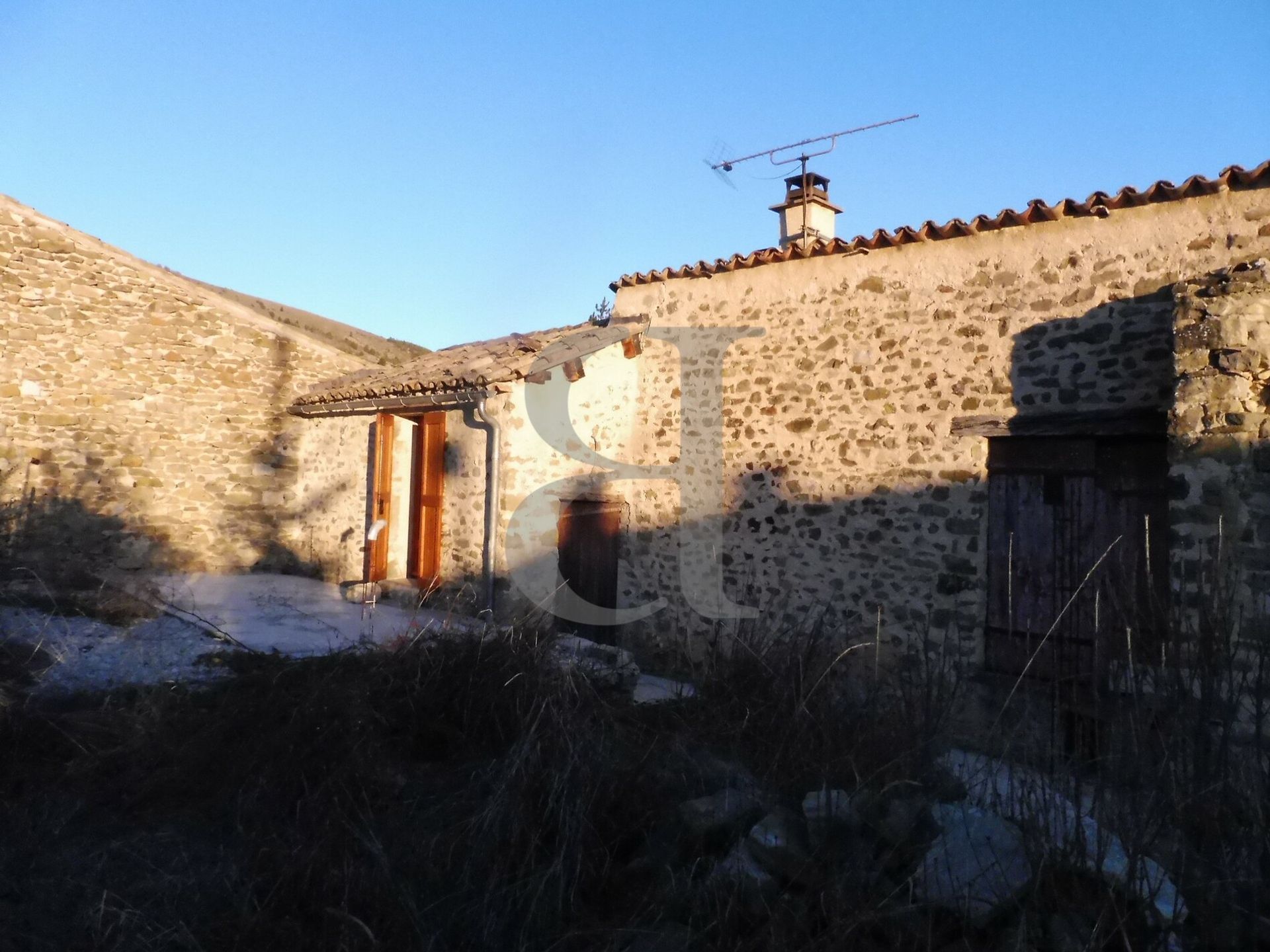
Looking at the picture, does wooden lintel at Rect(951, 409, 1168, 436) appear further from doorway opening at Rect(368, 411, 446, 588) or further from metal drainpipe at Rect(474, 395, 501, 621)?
doorway opening at Rect(368, 411, 446, 588)

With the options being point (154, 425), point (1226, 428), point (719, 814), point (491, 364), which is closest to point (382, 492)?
point (491, 364)

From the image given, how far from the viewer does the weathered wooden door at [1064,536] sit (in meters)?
5.50

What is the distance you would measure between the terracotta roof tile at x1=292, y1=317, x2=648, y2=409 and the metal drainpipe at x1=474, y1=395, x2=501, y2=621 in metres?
0.31

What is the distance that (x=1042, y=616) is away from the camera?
587 cm

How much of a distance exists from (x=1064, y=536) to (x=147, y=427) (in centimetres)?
919

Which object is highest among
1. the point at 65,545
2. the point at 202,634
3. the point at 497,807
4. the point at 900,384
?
the point at 900,384

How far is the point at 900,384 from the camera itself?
21.8 feet

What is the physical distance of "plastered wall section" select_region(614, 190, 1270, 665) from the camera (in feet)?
18.5

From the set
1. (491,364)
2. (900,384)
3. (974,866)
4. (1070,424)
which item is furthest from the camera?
(491,364)

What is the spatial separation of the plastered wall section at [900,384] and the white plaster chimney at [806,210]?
2.30 metres

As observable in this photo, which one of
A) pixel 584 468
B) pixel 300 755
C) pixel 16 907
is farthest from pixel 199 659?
pixel 584 468

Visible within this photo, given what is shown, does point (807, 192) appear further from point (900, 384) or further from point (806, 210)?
point (900, 384)

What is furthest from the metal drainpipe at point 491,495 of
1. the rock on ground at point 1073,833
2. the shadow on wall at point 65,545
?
the rock on ground at point 1073,833

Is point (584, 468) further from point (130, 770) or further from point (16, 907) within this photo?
point (16, 907)
